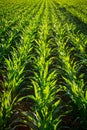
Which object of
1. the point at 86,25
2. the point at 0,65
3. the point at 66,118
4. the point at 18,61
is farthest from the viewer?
the point at 86,25

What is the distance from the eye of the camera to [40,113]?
129 inches

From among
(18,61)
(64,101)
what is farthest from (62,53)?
(64,101)

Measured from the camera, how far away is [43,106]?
324 cm

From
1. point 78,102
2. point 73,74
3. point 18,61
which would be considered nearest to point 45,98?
point 78,102

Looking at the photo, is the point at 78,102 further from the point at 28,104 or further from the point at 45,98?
the point at 28,104

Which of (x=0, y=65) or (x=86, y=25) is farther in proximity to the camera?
(x=86, y=25)

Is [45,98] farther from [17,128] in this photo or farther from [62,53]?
[62,53]

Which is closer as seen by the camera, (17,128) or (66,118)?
(17,128)

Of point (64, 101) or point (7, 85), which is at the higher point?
point (7, 85)

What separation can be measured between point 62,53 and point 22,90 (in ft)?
5.65

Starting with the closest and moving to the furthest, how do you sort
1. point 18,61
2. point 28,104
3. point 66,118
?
point 66,118
point 28,104
point 18,61

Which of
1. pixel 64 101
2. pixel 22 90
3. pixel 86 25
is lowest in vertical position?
pixel 86 25

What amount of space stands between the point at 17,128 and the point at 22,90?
87 centimetres

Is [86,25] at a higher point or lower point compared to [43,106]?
lower
